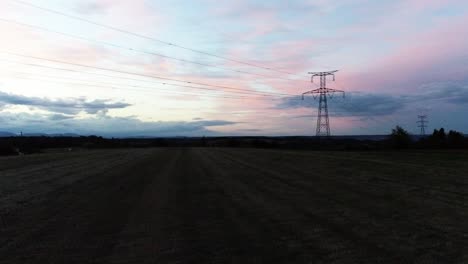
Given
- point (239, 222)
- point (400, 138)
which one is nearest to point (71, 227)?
point (239, 222)

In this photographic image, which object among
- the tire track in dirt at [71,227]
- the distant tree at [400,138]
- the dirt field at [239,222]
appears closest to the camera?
the dirt field at [239,222]

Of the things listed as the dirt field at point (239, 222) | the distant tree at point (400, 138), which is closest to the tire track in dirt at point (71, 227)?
the dirt field at point (239, 222)

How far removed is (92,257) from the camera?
316 inches

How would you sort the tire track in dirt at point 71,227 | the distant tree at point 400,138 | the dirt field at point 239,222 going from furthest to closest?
the distant tree at point 400,138
the tire track in dirt at point 71,227
the dirt field at point 239,222

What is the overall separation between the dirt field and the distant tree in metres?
66.9

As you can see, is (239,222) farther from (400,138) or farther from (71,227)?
(400,138)

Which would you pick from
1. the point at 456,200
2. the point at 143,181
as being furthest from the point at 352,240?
the point at 143,181

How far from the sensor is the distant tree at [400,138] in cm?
8406

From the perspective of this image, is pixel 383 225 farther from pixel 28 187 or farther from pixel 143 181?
pixel 28 187

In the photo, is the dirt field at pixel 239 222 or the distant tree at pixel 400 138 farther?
the distant tree at pixel 400 138

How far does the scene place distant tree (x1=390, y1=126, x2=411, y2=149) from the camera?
276 feet

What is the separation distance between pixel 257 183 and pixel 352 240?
36.5ft

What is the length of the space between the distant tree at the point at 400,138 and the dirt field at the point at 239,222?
66.9 m

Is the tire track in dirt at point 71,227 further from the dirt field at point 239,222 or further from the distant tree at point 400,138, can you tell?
the distant tree at point 400,138
